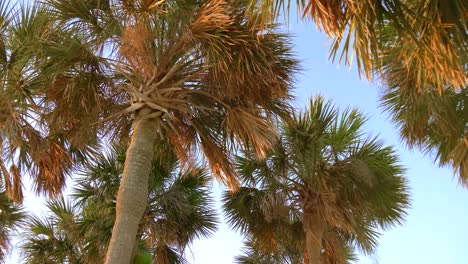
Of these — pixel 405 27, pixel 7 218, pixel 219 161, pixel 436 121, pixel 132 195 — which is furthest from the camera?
pixel 7 218

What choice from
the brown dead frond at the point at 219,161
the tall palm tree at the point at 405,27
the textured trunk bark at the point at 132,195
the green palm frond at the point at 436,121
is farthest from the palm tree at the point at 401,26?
the brown dead frond at the point at 219,161

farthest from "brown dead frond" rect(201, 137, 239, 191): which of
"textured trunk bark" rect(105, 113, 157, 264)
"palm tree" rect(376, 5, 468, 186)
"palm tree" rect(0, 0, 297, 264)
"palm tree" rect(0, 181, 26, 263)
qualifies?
"palm tree" rect(0, 181, 26, 263)

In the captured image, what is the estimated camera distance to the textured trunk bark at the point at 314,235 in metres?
10.8

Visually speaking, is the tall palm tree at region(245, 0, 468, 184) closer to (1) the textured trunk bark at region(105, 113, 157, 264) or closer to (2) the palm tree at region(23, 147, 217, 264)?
(1) the textured trunk bark at region(105, 113, 157, 264)

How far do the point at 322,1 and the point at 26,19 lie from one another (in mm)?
5729

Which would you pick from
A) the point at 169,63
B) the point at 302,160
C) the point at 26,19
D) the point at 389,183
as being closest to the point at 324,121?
the point at 302,160

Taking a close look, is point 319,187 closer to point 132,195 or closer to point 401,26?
point 132,195

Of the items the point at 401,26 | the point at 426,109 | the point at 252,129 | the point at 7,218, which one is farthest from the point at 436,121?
the point at 7,218

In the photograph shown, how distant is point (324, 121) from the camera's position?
1127 cm

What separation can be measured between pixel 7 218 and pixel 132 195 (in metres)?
8.02

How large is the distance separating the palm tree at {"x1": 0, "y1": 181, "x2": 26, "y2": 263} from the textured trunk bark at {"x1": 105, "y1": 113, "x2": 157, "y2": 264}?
7.11 metres

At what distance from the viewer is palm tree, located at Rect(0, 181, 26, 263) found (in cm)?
1341

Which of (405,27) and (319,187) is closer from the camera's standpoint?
Answer: (405,27)

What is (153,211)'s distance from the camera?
11203 mm
